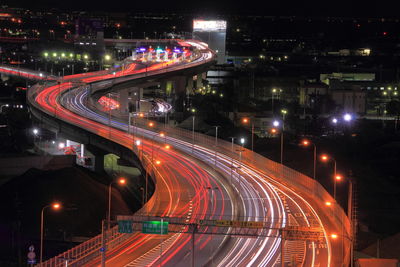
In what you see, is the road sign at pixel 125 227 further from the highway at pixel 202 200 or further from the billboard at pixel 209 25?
the billboard at pixel 209 25

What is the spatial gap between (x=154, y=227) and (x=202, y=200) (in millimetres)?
5099

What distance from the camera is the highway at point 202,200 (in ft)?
41.9

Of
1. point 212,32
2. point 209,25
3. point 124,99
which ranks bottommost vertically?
point 124,99

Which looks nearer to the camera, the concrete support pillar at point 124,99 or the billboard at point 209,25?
the concrete support pillar at point 124,99

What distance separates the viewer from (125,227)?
1270 cm

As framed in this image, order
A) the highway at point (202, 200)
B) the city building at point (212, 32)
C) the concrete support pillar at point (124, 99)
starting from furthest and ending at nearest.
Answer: the city building at point (212, 32)
the concrete support pillar at point (124, 99)
the highway at point (202, 200)

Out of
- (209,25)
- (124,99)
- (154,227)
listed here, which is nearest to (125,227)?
(154,227)

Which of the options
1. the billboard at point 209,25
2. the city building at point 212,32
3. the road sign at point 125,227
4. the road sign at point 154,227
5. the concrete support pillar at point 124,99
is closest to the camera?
the road sign at point 154,227

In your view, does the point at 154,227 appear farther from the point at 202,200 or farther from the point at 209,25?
the point at 209,25

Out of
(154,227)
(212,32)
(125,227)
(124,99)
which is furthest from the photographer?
(212,32)

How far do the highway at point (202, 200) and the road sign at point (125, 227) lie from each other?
A: 469 millimetres

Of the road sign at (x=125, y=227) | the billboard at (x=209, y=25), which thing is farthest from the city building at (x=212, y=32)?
the road sign at (x=125, y=227)

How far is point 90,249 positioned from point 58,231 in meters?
6.10

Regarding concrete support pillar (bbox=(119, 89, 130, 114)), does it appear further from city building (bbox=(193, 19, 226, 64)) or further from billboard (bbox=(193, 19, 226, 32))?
billboard (bbox=(193, 19, 226, 32))
